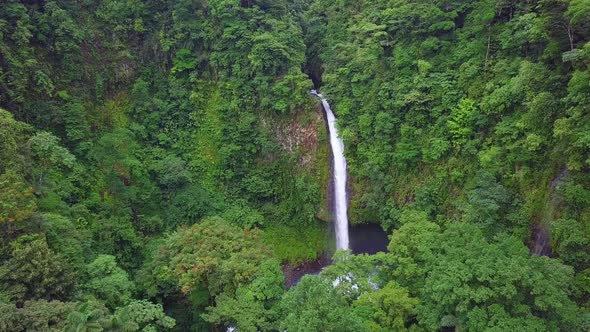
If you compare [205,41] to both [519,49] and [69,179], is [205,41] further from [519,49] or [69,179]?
[519,49]

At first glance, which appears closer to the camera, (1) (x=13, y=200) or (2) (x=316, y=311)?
(2) (x=316, y=311)

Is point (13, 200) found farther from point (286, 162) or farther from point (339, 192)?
point (339, 192)

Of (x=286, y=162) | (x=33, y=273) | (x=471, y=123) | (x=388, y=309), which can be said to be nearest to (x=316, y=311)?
(x=388, y=309)

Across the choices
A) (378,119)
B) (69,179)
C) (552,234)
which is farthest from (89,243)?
(552,234)

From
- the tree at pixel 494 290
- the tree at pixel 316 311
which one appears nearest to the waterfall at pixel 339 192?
the tree at pixel 494 290

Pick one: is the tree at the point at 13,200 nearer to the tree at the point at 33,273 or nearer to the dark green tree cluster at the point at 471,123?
the tree at the point at 33,273

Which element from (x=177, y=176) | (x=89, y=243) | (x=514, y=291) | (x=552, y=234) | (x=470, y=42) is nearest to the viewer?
(x=514, y=291)
